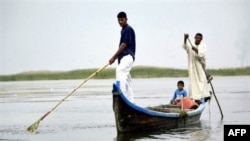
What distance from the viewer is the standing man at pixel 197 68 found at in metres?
12.5

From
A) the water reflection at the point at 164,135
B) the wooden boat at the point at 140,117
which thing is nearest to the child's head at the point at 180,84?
the wooden boat at the point at 140,117

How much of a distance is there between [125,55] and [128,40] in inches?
10.3

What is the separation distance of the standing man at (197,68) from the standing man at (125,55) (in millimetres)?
2087

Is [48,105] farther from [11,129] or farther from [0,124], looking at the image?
[11,129]

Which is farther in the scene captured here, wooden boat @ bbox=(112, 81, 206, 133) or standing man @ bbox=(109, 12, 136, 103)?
standing man @ bbox=(109, 12, 136, 103)

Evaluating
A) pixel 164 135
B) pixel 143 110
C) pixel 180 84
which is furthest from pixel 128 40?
pixel 180 84

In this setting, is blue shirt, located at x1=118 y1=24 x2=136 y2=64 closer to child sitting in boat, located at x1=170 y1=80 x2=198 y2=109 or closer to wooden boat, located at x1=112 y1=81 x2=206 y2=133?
wooden boat, located at x1=112 y1=81 x2=206 y2=133

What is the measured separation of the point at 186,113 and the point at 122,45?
2.07 meters

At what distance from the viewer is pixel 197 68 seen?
511 inches

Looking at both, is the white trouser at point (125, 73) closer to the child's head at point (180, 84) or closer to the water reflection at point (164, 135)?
the water reflection at point (164, 135)

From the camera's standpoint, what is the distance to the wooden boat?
34.3 ft

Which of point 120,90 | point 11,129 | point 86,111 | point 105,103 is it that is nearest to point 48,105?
point 105,103

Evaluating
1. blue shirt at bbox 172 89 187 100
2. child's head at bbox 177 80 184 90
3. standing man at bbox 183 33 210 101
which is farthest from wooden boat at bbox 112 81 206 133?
standing man at bbox 183 33 210 101

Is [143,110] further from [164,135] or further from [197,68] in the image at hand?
[197,68]
